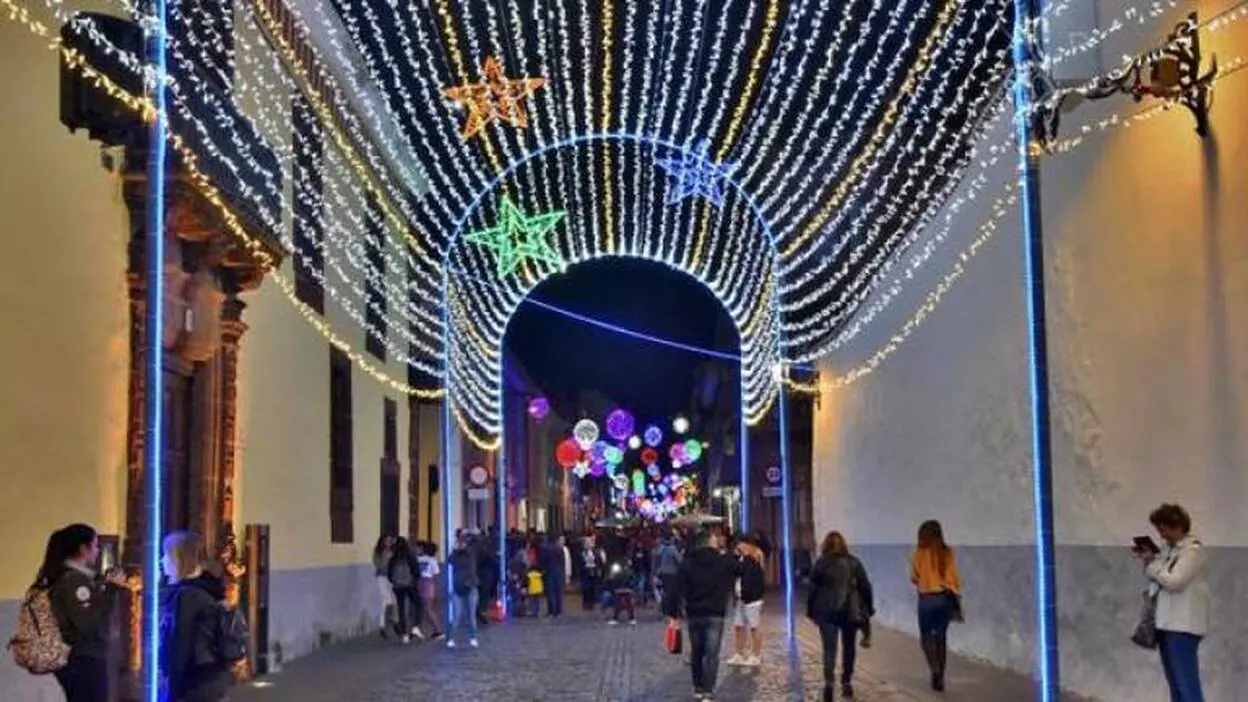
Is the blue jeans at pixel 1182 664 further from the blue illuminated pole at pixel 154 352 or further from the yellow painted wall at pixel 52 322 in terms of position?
the yellow painted wall at pixel 52 322

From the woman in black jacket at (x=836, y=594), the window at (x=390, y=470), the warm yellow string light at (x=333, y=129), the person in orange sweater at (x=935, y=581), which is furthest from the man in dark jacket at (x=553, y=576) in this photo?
the woman in black jacket at (x=836, y=594)

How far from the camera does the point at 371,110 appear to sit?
25.2 metres

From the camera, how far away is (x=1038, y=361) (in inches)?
352

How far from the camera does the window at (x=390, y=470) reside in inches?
1021

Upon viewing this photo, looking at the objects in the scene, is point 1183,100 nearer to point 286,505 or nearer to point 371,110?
point 286,505

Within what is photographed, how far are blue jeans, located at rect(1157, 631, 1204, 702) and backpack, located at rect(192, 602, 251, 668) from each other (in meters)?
5.20

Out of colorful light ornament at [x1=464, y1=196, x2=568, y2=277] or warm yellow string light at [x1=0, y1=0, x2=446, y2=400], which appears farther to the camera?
colorful light ornament at [x1=464, y1=196, x2=568, y2=277]

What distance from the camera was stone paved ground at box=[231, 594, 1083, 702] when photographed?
49.2 feet

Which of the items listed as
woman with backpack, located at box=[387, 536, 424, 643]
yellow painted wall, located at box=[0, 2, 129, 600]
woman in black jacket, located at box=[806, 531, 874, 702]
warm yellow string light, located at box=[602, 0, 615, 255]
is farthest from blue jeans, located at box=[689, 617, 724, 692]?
woman with backpack, located at box=[387, 536, 424, 643]

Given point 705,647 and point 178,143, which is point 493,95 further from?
point 705,647

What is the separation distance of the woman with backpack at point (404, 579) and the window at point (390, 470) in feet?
9.60

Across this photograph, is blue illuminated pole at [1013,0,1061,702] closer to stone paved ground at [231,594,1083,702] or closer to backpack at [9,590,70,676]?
backpack at [9,590,70,676]

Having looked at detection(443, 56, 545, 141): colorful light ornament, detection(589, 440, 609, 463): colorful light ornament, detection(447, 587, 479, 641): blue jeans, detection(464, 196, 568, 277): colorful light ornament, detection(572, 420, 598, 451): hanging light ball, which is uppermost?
detection(443, 56, 545, 141): colorful light ornament

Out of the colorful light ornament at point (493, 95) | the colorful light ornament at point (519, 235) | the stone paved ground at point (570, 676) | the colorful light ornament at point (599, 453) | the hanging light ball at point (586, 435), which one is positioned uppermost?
the colorful light ornament at point (493, 95)
